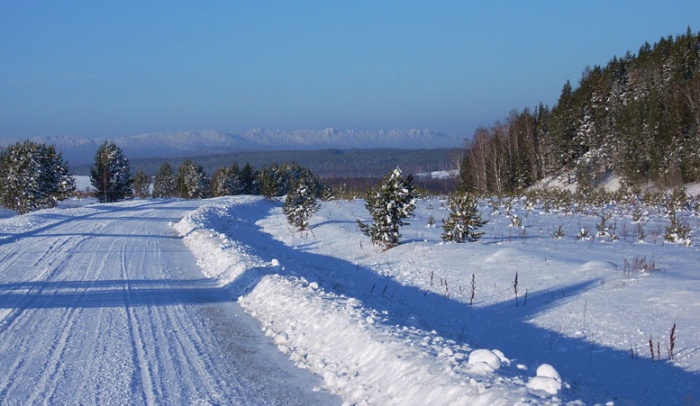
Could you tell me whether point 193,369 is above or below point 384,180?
below

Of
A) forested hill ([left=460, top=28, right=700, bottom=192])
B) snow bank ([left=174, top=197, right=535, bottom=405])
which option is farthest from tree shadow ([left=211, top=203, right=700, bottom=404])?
forested hill ([left=460, top=28, right=700, bottom=192])

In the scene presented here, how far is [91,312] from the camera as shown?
898 centimetres

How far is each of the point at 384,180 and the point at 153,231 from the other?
1207 cm

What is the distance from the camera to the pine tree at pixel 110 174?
70500mm

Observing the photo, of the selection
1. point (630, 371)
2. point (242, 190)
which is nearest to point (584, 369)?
point (630, 371)

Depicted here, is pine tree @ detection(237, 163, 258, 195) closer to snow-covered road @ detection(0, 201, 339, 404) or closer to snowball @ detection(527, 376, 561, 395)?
snow-covered road @ detection(0, 201, 339, 404)

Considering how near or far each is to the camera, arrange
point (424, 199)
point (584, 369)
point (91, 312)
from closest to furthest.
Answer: point (584, 369) < point (91, 312) < point (424, 199)

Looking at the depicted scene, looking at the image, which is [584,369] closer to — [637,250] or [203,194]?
[637,250]

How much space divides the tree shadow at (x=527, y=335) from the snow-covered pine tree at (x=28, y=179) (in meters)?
52.2

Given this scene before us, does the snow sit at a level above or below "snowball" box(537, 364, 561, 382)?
below

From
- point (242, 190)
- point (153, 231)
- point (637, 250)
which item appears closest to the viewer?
point (637, 250)

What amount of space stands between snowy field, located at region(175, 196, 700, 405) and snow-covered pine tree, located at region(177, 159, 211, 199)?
81.5 meters

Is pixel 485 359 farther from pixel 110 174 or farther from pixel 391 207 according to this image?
pixel 110 174

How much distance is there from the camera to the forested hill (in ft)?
143
